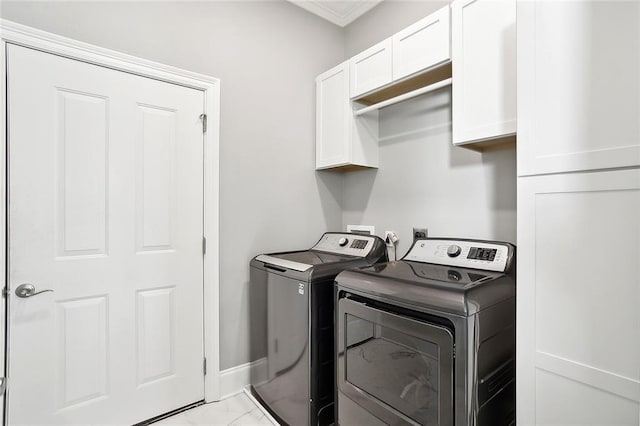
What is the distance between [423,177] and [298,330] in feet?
4.18

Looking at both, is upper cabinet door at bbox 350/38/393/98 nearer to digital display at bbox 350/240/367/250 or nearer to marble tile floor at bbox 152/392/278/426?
digital display at bbox 350/240/367/250

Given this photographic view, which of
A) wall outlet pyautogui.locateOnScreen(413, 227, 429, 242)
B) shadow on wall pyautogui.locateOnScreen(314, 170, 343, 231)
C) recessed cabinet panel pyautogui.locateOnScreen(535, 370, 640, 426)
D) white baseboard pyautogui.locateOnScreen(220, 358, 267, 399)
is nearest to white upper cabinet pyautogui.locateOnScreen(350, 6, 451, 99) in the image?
shadow on wall pyautogui.locateOnScreen(314, 170, 343, 231)

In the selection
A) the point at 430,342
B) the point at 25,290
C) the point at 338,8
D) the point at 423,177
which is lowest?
the point at 430,342

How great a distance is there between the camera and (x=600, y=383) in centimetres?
95

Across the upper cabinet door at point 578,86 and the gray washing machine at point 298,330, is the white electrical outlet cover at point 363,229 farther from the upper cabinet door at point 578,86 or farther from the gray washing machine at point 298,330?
the upper cabinet door at point 578,86

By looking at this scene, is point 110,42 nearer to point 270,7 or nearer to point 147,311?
point 270,7

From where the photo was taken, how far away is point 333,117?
2422 millimetres

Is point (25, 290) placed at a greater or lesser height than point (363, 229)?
lesser

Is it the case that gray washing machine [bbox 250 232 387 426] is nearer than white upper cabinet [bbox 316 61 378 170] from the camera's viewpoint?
Yes

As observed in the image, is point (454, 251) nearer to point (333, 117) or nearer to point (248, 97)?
point (333, 117)

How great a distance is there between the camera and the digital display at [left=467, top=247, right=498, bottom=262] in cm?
156

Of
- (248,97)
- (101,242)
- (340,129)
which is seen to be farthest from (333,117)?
(101,242)

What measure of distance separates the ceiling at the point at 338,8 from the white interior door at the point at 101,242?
1197mm

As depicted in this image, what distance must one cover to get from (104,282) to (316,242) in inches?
56.5
